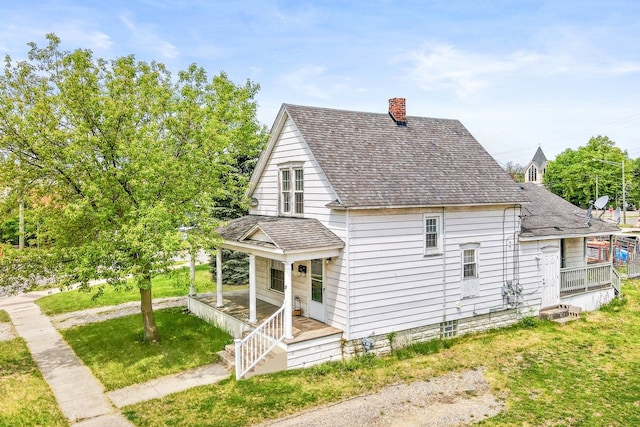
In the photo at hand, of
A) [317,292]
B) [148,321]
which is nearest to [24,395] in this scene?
[148,321]

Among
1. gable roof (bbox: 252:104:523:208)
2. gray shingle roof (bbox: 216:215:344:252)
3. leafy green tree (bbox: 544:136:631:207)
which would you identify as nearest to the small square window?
gable roof (bbox: 252:104:523:208)

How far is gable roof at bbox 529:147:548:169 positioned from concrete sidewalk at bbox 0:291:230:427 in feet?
354

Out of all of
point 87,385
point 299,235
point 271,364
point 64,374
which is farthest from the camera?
point 299,235

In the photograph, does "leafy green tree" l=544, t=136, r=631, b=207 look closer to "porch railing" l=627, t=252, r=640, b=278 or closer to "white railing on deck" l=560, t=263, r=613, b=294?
"porch railing" l=627, t=252, r=640, b=278

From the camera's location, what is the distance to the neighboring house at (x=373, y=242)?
1253 cm

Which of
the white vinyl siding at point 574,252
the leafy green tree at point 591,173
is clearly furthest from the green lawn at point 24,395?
the leafy green tree at point 591,173

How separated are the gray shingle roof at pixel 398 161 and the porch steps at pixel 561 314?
4567 millimetres

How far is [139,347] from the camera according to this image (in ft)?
45.6

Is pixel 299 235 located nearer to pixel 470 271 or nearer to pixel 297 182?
pixel 297 182

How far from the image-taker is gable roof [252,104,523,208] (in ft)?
43.5

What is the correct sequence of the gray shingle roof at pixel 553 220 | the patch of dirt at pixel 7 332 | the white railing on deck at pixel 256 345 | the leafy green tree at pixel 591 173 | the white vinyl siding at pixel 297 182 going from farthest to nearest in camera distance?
the leafy green tree at pixel 591 173 < the gray shingle roof at pixel 553 220 < the patch of dirt at pixel 7 332 < the white vinyl siding at pixel 297 182 < the white railing on deck at pixel 256 345

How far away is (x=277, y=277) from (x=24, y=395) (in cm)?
842

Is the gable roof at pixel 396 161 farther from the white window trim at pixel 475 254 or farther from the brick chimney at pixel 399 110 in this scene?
the white window trim at pixel 475 254

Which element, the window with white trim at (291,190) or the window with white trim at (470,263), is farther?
the window with white trim at (291,190)
